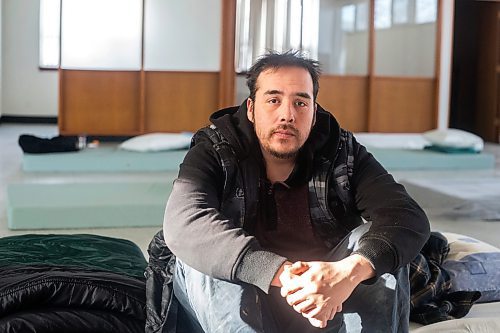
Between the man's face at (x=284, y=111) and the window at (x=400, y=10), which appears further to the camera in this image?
the window at (x=400, y=10)

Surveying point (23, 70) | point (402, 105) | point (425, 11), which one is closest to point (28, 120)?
point (23, 70)

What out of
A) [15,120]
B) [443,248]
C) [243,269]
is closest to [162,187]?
[443,248]

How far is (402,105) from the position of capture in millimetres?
8797

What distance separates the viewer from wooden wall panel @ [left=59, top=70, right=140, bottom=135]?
8.27 meters

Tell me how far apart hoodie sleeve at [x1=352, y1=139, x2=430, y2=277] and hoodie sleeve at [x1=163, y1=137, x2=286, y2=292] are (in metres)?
0.25

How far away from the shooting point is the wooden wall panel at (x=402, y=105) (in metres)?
8.70

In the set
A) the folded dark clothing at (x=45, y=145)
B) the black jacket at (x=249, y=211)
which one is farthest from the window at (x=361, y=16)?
the black jacket at (x=249, y=211)

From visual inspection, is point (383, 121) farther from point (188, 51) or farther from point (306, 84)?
point (306, 84)

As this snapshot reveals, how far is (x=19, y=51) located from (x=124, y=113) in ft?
13.6

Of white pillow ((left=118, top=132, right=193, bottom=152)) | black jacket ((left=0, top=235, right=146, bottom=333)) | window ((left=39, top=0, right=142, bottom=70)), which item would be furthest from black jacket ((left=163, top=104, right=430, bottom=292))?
window ((left=39, top=0, right=142, bottom=70))

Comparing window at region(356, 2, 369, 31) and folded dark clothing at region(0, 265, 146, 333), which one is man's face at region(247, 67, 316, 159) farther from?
window at region(356, 2, 369, 31)

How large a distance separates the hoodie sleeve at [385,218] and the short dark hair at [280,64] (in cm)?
24

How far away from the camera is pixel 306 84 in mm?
2221

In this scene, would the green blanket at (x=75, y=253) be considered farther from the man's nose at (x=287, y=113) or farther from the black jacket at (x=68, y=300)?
the man's nose at (x=287, y=113)
